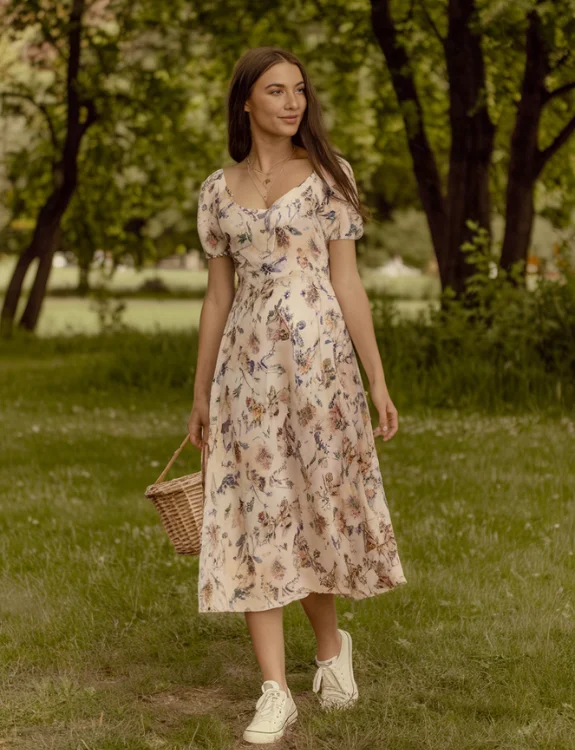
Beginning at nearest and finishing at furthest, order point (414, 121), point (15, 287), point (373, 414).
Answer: point (373, 414) → point (414, 121) → point (15, 287)

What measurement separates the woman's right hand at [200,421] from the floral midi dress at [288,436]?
0.09 m

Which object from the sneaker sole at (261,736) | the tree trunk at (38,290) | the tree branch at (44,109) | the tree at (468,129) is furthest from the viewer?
the tree trunk at (38,290)

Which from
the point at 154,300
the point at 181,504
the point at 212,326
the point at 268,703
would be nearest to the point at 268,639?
the point at 268,703

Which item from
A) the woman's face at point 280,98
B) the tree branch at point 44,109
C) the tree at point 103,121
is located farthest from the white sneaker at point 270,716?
the tree branch at point 44,109

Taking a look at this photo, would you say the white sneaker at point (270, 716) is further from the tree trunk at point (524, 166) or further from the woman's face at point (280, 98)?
the tree trunk at point (524, 166)

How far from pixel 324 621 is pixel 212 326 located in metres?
1.08

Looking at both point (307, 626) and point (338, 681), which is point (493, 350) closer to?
point (307, 626)

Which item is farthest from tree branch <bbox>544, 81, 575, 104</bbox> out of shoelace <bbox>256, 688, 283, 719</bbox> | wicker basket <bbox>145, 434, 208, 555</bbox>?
shoelace <bbox>256, 688, 283, 719</bbox>

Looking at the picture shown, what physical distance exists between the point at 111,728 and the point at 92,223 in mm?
19619

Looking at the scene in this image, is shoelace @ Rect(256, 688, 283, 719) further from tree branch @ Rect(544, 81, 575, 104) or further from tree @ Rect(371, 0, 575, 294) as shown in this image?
tree branch @ Rect(544, 81, 575, 104)

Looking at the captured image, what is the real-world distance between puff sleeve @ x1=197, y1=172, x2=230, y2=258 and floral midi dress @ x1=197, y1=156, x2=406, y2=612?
0.13 feet

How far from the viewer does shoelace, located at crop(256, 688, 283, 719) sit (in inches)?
158

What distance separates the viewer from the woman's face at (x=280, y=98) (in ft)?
13.3

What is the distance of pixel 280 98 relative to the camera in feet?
13.3
